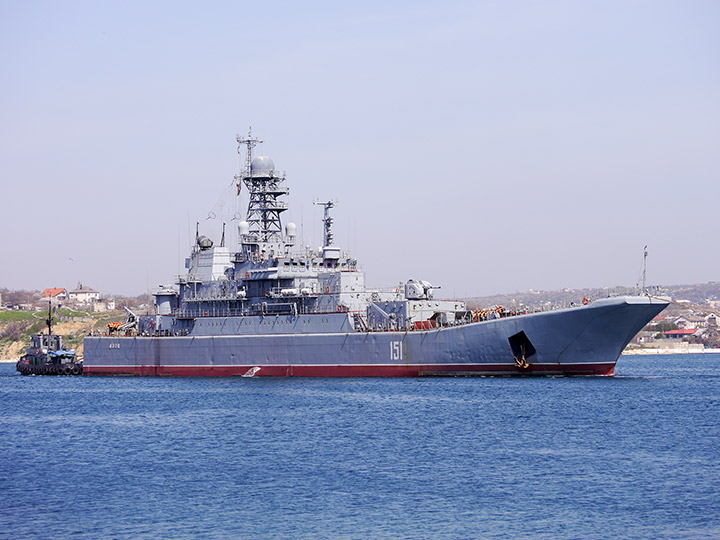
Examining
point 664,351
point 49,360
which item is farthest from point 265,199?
point 664,351

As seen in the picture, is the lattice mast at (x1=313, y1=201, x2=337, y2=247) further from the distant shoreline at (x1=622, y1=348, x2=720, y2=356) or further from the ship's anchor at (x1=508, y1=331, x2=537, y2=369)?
the distant shoreline at (x1=622, y1=348, x2=720, y2=356)

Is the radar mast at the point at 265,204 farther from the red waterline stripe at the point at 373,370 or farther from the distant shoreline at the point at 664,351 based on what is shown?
the distant shoreline at the point at 664,351

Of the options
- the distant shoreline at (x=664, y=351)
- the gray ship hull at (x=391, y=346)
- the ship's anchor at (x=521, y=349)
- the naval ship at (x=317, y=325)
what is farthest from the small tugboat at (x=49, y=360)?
the distant shoreline at (x=664, y=351)

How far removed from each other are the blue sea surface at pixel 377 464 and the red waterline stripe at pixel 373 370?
730mm

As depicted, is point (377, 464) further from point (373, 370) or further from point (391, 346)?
point (373, 370)

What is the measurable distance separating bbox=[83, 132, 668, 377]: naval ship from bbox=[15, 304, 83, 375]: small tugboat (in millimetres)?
5642

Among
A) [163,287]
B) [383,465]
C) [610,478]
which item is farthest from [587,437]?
[163,287]

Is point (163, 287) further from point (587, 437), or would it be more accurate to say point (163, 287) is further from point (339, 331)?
point (587, 437)

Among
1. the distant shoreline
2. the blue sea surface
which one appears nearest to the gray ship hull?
the blue sea surface

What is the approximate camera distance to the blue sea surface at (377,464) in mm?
22750

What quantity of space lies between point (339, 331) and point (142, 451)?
22460 mm

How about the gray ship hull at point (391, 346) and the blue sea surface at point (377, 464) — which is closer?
the blue sea surface at point (377, 464)

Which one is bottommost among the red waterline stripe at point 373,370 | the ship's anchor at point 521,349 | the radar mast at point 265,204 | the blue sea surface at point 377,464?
the blue sea surface at point 377,464

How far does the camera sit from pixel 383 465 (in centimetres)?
2911
